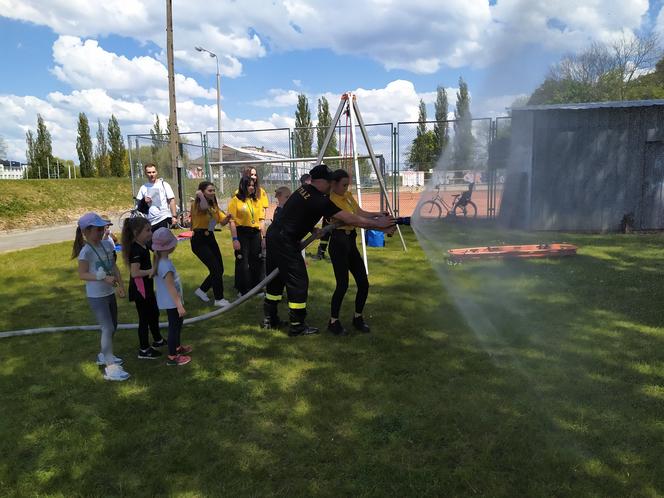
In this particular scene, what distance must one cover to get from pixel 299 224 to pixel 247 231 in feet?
6.94

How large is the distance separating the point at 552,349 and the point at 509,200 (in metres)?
9.73

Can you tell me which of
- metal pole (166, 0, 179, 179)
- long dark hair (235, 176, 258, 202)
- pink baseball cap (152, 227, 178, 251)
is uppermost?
metal pole (166, 0, 179, 179)

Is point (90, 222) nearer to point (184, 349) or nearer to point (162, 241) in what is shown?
point (162, 241)

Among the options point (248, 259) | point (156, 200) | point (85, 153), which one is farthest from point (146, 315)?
point (85, 153)

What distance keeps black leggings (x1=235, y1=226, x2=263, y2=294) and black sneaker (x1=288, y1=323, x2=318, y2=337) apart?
1761 millimetres

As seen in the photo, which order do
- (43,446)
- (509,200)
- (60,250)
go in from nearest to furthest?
(43,446), (60,250), (509,200)

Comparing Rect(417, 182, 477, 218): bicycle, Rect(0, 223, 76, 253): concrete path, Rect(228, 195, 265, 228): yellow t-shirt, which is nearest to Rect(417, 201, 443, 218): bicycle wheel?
Rect(417, 182, 477, 218): bicycle

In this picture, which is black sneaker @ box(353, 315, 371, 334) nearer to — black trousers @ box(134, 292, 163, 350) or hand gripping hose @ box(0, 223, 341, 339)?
hand gripping hose @ box(0, 223, 341, 339)

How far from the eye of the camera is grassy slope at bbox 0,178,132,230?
21.6 meters

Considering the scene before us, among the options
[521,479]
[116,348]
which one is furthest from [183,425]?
[521,479]

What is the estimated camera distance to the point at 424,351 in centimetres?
523

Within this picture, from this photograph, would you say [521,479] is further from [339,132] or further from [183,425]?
[339,132]

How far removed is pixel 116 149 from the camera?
52.3 m

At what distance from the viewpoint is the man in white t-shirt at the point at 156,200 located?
8578mm
